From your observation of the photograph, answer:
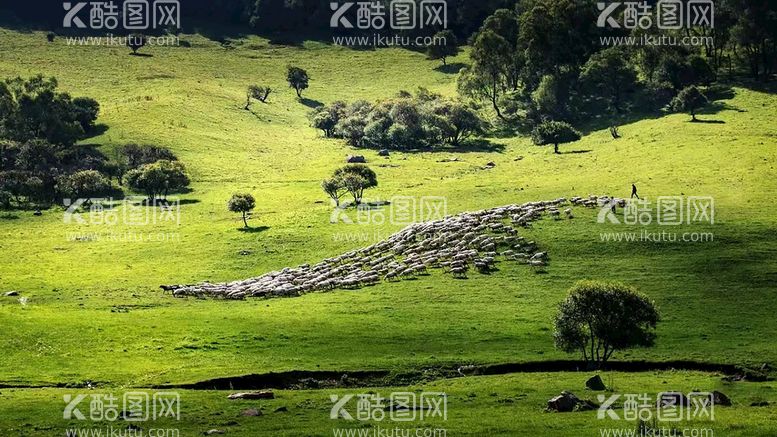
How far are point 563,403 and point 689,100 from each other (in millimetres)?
85138

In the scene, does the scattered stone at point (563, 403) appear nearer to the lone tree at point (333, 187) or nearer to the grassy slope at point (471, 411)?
the grassy slope at point (471, 411)

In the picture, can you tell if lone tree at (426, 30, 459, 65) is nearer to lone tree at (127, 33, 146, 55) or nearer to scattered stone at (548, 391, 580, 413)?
lone tree at (127, 33, 146, 55)

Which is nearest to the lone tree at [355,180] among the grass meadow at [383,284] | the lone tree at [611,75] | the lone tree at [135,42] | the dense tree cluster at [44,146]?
the grass meadow at [383,284]

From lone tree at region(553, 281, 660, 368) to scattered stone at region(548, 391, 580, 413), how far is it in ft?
26.8

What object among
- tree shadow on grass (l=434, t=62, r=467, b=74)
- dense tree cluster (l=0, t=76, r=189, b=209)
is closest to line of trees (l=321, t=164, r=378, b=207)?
dense tree cluster (l=0, t=76, r=189, b=209)

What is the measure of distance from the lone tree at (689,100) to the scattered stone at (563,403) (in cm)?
8260

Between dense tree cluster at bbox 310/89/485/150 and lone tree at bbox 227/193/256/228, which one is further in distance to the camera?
dense tree cluster at bbox 310/89/485/150

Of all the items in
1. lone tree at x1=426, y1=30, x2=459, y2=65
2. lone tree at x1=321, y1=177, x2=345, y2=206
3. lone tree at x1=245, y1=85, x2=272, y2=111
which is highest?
lone tree at x1=426, y1=30, x2=459, y2=65

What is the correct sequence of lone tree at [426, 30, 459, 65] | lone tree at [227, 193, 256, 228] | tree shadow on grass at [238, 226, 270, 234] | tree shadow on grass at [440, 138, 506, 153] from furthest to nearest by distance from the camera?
lone tree at [426, 30, 459, 65] → tree shadow on grass at [440, 138, 506, 153] → lone tree at [227, 193, 256, 228] → tree shadow on grass at [238, 226, 270, 234]

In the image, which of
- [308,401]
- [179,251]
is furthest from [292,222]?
[308,401]

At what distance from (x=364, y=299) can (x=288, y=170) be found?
185 feet

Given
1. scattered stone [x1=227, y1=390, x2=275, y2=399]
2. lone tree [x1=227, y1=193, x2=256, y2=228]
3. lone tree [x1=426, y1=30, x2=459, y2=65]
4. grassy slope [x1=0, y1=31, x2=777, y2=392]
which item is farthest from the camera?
lone tree [x1=426, y1=30, x2=459, y2=65]

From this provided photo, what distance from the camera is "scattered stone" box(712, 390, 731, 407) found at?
44612 millimetres

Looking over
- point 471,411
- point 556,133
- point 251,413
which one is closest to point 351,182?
point 556,133
